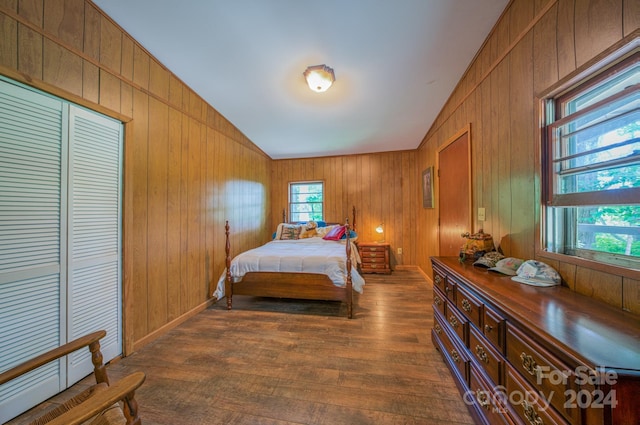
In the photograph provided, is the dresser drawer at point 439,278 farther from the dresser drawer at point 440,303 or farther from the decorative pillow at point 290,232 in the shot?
the decorative pillow at point 290,232

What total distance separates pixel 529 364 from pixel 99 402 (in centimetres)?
162

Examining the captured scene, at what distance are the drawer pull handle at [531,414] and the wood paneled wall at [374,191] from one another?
376 cm

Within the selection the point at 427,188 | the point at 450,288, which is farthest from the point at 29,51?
the point at 427,188

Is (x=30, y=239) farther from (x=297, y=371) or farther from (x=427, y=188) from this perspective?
(x=427, y=188)

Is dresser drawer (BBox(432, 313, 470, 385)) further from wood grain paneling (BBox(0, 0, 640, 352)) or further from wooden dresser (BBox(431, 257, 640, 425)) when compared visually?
wood grain paneling (BBox(0, 0, 640, 352))

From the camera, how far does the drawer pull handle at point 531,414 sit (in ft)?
2.83

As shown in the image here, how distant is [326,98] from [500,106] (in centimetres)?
192

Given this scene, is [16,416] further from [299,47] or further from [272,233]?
[272,233]

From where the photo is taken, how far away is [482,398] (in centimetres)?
123

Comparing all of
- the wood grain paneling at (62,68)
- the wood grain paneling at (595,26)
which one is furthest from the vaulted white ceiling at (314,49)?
the wood grain paneling at (595,26)

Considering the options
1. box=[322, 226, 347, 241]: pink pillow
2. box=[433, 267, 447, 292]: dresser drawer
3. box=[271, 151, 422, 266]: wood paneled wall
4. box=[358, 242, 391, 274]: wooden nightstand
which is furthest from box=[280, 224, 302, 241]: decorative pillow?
box=[433, 267, 447, 292]: dresser drawer

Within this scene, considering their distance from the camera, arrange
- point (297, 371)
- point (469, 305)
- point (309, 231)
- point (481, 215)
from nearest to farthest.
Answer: point (469, 305), point (297, 371), point (481, 215), point (309, 231)

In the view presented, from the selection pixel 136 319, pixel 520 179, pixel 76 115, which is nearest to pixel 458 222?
pixel 520 179

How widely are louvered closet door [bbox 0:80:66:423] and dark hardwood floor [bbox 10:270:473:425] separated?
0.78ft
